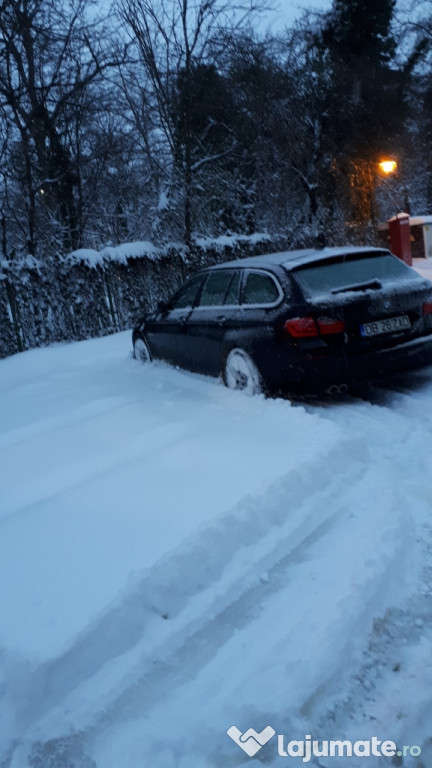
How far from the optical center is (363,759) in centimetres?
184

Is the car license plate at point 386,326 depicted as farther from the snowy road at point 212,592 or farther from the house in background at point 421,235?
the house in background at point 421,235

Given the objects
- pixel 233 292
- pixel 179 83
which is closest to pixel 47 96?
pixel 179 83

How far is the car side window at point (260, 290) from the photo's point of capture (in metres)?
5.22

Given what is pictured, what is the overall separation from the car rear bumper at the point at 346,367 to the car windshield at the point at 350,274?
59 centimetres

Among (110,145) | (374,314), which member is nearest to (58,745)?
(374,314)

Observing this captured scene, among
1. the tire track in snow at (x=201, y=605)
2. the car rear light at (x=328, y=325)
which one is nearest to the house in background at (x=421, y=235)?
the car rear light at (x=328, y=325)

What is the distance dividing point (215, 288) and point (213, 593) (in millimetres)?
4261

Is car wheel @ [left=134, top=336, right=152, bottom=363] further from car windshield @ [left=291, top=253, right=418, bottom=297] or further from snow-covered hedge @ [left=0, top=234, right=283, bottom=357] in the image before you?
snow-covered hedge @ [left=0, top=234, right=283, bottom=357]

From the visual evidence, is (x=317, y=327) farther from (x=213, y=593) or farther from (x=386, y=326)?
(x=213, y=593)

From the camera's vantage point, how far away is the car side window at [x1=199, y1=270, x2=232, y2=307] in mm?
6086

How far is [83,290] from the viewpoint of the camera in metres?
11.5

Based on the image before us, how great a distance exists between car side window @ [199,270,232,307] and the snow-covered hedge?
18.2 feet

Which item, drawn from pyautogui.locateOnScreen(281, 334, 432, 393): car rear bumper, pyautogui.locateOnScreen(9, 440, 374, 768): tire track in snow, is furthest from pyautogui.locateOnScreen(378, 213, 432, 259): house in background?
pyautogui.locateOnScreen(9, 440, 374, 768): tire track in snow

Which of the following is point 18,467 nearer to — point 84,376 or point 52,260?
point 84,376
